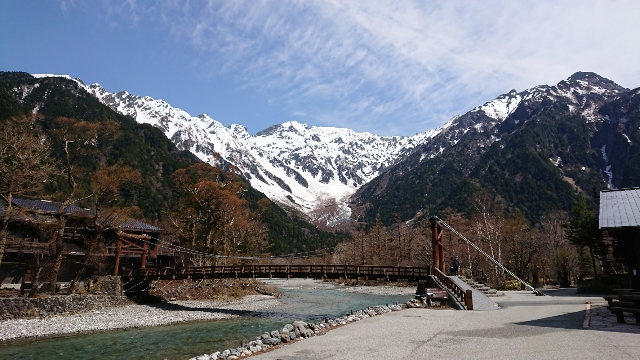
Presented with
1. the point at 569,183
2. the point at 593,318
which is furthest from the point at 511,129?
the point at 593,318

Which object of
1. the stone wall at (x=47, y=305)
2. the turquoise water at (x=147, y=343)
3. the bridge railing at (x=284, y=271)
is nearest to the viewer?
the turquoise water at (x=147, y=343)

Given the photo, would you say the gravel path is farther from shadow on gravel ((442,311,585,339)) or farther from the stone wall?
shadow on gravel ((442,311,585,339))

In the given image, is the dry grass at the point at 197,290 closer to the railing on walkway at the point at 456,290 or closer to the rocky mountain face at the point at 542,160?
the railing on walkway at the point at 456,290

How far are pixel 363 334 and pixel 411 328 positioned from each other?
149cm

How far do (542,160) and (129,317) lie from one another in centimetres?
11836

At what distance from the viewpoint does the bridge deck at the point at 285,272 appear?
73.6ft

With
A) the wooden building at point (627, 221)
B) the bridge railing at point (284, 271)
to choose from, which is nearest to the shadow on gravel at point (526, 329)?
the wooden building at point (627, 221)

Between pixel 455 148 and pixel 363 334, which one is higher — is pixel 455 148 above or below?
above

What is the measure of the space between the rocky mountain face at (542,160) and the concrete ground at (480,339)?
3637 inches

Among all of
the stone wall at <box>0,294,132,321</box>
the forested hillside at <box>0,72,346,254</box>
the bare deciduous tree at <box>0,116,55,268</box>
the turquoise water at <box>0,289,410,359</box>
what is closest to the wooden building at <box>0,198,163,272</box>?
the bare deciduous tree at <box>0,116,55,268</box>

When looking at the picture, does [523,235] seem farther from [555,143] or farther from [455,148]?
[455,148]

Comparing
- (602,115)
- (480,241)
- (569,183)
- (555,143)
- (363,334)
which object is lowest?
(363,334)

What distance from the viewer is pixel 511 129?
506ft

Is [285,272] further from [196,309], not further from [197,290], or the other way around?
[197,290]
